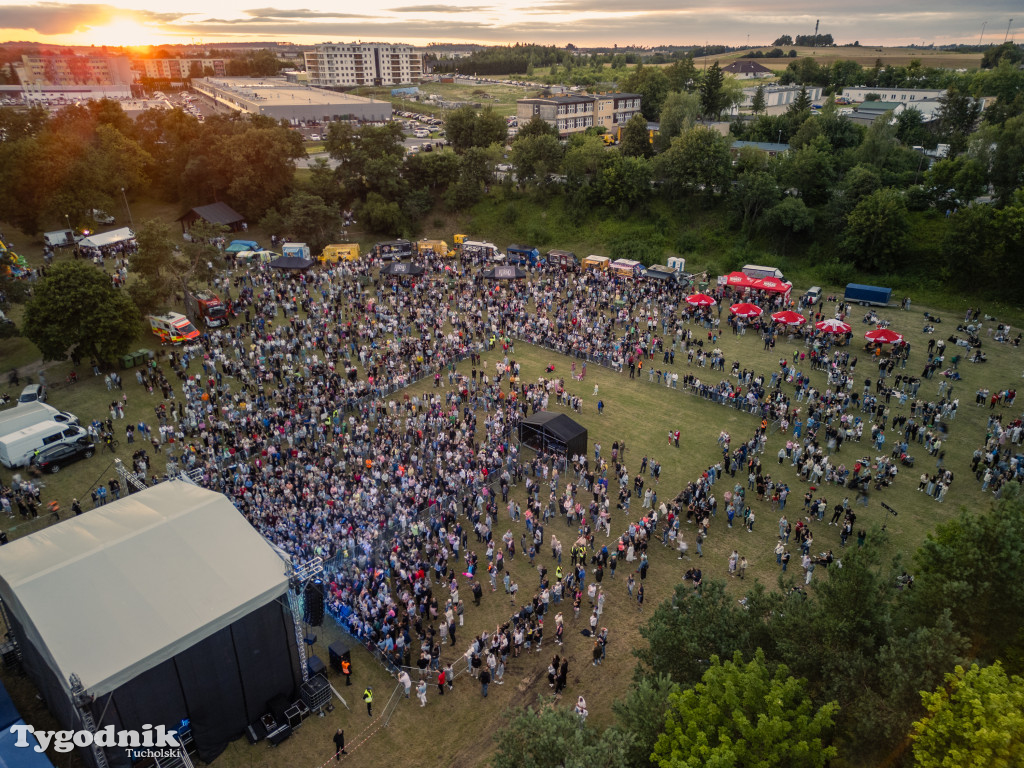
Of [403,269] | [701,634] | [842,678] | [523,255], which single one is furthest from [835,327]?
[403,269]

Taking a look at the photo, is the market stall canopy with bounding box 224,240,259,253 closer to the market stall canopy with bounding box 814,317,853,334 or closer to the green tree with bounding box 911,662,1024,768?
the market stall canopy with bounding box 814,317,853,334

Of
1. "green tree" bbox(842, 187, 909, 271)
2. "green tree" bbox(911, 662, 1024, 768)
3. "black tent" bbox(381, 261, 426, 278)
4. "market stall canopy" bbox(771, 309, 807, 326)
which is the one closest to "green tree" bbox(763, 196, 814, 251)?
"green tree" bbox(842, 187, 909, 271)

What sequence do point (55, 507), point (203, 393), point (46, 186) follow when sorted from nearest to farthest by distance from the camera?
1. point (55, 507)
2. point (203, 393)
3. point (46, 186)

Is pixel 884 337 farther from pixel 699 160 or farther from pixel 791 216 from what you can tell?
pixel 699 160

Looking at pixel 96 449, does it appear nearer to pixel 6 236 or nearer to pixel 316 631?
pixel 316 631

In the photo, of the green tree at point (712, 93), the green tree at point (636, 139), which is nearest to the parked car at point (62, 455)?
the green tree at point (636, 139)

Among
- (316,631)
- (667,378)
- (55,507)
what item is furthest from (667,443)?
(55,507)

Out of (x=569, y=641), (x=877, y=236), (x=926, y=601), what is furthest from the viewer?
(x=877, y=236)
